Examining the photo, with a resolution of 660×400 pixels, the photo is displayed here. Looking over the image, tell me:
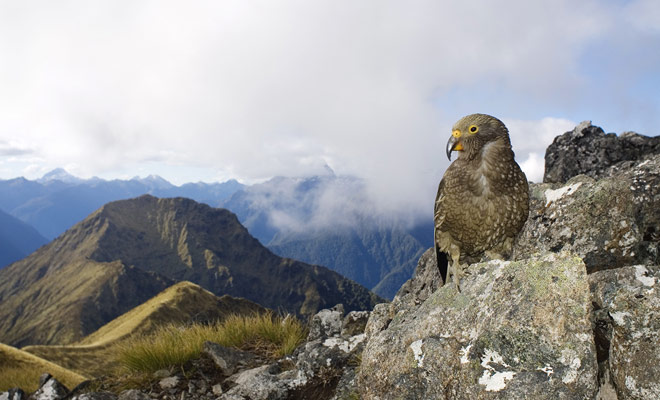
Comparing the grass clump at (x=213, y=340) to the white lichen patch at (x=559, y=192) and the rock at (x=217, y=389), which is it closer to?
the rock at (x=217, y=389)

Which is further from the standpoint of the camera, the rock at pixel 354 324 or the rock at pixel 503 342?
the rock at pixel 354 324

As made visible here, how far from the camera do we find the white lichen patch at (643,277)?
4391 millimetres

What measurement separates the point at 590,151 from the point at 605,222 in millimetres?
8108

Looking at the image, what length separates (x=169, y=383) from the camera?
28.2 feet

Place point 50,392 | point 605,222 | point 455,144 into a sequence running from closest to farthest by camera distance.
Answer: point 455,144, point 605,222, point 50,392

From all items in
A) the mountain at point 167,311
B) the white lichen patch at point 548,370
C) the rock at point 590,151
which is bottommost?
the mountain at point 167,311

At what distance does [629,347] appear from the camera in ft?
13.6

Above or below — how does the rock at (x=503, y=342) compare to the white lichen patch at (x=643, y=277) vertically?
below

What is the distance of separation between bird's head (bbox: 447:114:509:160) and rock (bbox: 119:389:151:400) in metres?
7.40

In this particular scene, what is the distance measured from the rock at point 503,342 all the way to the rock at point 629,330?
326 millimetres

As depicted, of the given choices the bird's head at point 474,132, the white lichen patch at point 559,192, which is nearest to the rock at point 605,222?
the white lichen patch at point 559,192

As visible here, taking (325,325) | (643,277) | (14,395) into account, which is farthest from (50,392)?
(643,277)

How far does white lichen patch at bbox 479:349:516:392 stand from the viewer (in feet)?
13.9

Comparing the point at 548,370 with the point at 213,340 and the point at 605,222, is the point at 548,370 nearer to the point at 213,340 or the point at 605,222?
the point at 605,222
